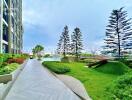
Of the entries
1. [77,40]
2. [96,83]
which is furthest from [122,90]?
[77,40]

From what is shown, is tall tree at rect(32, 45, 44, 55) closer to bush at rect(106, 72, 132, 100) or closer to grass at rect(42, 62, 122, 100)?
grass at rect(42, 62, 122, 100)

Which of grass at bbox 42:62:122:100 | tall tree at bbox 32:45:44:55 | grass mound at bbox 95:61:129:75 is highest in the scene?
tall tree at bbox 32:45:44:55

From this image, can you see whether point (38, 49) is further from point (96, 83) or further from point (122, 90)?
point (122, 90)

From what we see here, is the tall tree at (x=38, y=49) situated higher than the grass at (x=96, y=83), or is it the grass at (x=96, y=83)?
the tall tree at (x=38, y=49)

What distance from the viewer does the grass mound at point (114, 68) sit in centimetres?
2017

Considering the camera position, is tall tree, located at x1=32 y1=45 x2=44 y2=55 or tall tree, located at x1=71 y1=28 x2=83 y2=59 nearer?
tall tree, located at x1=71 y1=28 x2=83 y2=59

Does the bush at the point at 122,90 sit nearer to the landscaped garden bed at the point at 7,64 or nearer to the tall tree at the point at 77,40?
the landscaped garden bed at the point at 7,64

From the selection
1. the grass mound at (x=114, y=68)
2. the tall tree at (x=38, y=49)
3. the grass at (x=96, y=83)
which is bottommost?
the grass at (x=96, y=83)

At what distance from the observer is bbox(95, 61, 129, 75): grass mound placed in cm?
2017

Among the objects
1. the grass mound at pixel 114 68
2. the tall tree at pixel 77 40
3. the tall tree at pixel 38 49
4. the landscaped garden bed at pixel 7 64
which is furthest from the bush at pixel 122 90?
the tall tree at pixel 38 49

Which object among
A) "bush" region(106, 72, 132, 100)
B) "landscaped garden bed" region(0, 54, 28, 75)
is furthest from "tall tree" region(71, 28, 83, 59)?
"bush" region(106, 72, 132, 100)

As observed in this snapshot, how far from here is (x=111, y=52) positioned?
49656mm

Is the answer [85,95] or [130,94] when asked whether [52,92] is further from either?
[130,94]

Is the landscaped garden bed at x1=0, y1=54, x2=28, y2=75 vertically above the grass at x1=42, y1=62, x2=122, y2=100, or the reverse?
the landscaped garden bed at x1=0, y1=54, x2=28, y2=75
